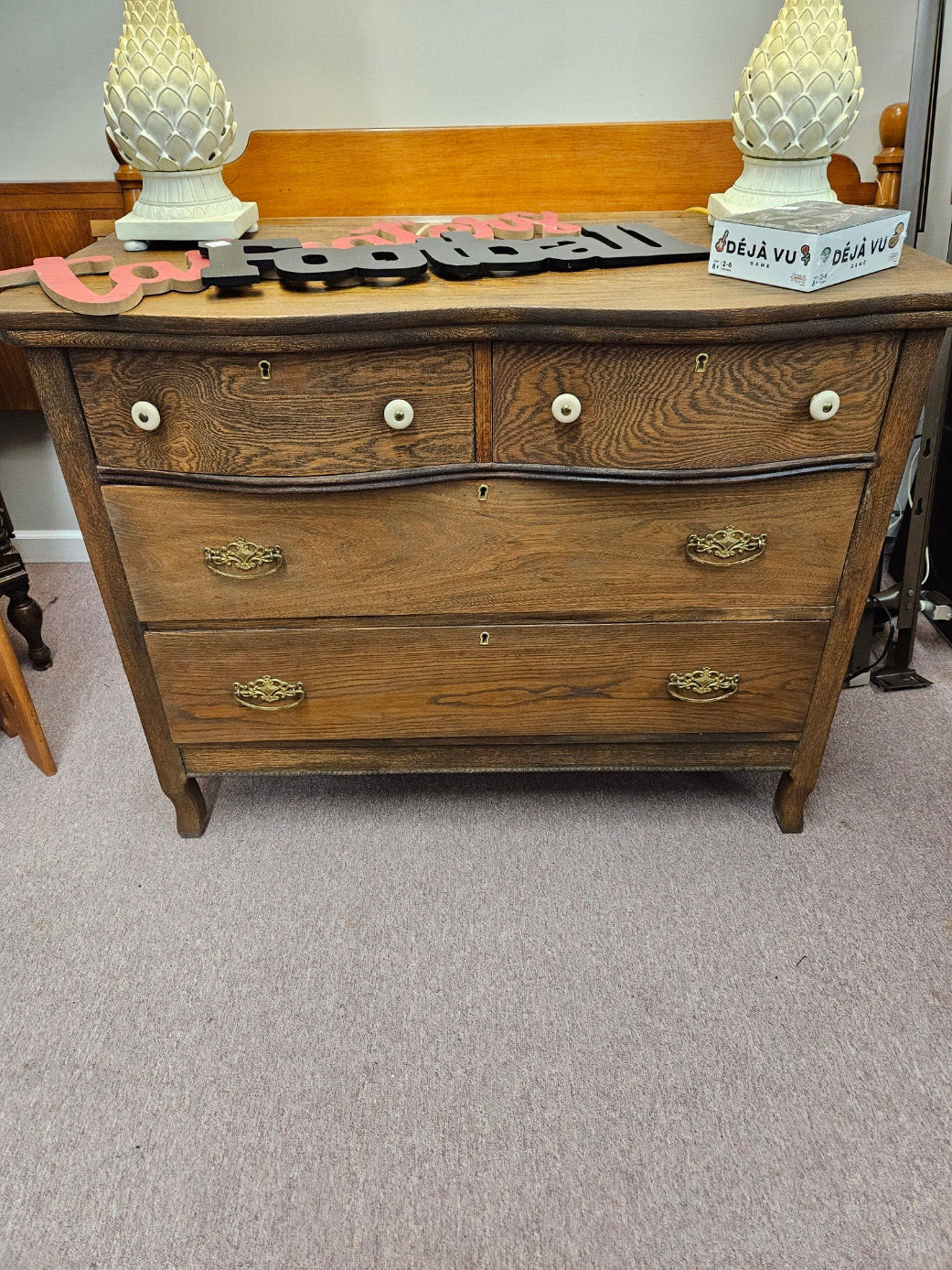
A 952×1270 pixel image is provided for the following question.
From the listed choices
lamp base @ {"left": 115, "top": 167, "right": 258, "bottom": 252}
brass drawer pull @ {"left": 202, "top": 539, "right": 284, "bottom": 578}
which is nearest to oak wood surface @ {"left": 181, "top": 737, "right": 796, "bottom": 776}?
brass drawer pull @ {"left": 202, "top": 539, "right": 284, "bottom": 578}

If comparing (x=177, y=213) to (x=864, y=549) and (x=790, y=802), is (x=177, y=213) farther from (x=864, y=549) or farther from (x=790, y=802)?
(x=790, y=802)

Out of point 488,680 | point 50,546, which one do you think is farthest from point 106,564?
point 50,546

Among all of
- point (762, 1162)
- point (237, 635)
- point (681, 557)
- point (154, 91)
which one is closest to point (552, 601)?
point (681, 557)

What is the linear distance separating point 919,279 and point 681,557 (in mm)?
462

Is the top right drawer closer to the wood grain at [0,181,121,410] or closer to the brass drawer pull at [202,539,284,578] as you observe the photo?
the brass drawer pull at [202,539,284,578]

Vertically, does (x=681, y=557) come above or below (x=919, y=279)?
below

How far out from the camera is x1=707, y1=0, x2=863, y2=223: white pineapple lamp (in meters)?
1.20

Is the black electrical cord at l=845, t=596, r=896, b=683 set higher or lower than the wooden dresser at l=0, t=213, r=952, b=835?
lower

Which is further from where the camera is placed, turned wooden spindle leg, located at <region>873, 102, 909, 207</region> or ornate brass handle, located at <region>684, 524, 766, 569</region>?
turned wooden spindle leg, located at <region>873, 102, 909, 207</region>

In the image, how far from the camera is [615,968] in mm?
1300

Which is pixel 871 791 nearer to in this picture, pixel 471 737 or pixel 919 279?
pixel 471 737

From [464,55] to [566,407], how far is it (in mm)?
1007

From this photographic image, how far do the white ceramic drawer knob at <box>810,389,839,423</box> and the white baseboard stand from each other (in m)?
1.93

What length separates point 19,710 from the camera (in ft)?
5.30
